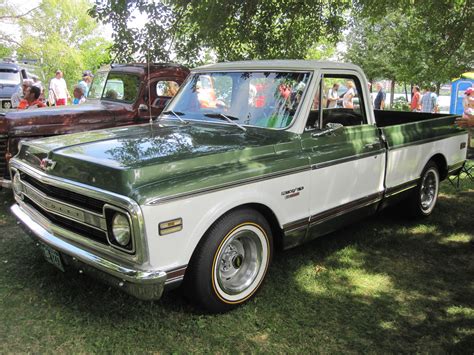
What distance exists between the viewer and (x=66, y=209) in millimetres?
3119

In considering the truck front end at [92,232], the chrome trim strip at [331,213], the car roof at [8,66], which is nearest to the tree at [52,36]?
the car roof at [8,66]

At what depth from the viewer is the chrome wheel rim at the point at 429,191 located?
5727mm

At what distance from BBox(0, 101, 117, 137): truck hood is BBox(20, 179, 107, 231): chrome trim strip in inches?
111

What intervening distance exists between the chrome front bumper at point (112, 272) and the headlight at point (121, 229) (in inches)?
6.2

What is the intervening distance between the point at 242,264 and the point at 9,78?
16.6m

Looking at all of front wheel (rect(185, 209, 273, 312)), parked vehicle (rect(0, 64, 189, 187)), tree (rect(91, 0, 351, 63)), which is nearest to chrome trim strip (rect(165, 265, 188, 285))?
front wheel (rect(185, 209, 273, 312))

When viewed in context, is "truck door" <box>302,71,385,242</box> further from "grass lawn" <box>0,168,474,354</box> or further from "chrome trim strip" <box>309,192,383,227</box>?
"grass lawn" <box>0,168,474,354</box>

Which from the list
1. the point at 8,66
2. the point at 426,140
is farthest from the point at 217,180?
the point at 8,66

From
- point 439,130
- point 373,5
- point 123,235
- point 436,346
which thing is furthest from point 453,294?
point 373,5

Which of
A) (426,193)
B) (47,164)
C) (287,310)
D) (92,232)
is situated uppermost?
(47,164)

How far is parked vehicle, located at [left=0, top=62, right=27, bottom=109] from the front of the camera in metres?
16.4

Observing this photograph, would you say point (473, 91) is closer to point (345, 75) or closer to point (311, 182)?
point (345, 75)

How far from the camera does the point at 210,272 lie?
313cm

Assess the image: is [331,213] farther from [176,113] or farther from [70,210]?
[70,210]
